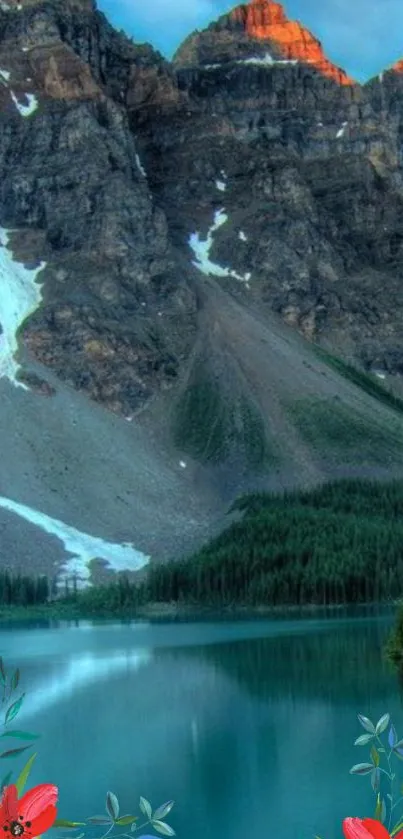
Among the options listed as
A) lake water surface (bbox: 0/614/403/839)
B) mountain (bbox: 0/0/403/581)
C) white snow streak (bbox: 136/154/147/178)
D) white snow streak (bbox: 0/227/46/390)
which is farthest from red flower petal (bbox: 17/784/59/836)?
white snow streak (bbox: 136/154/147/178)

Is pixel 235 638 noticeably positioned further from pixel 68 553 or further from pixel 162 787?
pixel 68 553

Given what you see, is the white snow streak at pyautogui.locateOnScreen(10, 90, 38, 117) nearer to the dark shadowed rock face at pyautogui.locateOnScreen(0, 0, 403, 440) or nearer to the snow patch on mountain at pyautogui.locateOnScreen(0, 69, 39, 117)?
the snow patch on mountain at pyautogui.locateOnScreen(0, 69, 39, 117)

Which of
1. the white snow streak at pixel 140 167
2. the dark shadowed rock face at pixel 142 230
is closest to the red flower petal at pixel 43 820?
the dark shadowed rock face at pixel 142 230

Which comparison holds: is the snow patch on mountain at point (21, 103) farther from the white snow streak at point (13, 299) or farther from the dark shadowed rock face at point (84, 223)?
the white snow streak at point (13, 299)

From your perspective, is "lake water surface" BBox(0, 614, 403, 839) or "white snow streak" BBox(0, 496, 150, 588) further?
"white snow streak" BBox(0, 496, 150, 588)

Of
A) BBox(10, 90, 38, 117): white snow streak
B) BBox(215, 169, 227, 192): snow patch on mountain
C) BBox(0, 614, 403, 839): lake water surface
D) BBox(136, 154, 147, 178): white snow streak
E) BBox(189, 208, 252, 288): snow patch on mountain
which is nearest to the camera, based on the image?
BBox(0, 614, 403, 839): lake water surface

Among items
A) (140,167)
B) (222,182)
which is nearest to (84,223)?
(140,167)
